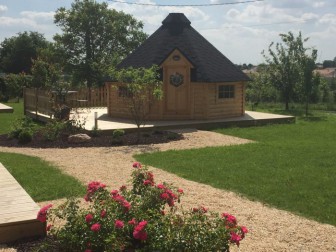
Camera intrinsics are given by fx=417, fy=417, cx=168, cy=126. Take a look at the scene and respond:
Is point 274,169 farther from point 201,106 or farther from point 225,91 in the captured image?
point 225,91

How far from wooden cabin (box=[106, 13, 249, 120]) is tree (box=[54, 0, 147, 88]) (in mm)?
20700

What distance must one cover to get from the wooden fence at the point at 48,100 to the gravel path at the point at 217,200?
21.0ft

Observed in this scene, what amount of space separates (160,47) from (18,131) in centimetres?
881

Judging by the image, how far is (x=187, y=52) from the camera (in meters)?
21.2

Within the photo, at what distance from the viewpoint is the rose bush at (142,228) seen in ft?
14.5

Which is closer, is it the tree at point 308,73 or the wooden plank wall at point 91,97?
the tree at point 308,73

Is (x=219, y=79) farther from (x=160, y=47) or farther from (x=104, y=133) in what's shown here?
(x=104, y=133)

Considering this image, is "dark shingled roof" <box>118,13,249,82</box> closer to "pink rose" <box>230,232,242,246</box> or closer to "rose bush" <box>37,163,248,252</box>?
"rose bush" <box>37,163,248,252</box>

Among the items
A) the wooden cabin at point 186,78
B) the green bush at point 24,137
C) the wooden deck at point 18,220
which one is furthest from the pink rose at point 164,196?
the wooden cabin at point 186,78

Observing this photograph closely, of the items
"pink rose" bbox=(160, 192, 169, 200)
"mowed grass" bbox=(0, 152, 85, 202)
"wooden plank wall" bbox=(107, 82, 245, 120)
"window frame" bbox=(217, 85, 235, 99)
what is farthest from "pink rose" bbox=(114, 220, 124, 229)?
"window frame" bbox=(217, 85, 235, 99)

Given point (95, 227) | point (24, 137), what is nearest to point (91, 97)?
point (24, 137)

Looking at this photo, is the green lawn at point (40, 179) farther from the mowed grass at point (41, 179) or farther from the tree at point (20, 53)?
the tree at point (20, 53)

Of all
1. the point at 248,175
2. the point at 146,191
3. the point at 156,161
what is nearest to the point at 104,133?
the point at 156,161

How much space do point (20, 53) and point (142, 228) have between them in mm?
55612
